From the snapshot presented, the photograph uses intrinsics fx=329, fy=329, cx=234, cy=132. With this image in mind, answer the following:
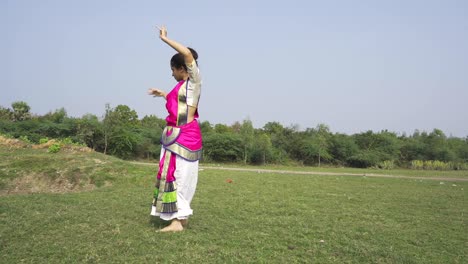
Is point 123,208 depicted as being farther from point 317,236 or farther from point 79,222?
point 317,236

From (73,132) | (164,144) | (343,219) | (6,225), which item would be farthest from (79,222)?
(73,132)

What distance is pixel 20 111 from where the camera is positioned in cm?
3291

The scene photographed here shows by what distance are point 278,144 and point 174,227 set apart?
32.1m

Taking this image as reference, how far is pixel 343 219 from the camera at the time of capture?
564 cm

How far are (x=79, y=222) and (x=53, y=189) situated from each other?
529cm

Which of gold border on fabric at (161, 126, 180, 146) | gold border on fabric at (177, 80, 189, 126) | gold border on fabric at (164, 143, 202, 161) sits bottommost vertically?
gold border on fabric at (164, 143, 202, 161)

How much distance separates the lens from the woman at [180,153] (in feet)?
14.4

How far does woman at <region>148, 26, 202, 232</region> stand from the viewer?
439 cm

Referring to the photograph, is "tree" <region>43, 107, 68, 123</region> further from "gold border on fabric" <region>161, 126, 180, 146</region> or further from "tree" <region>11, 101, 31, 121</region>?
"gold border on fabric" <region>161, 126, 180, 146</region>

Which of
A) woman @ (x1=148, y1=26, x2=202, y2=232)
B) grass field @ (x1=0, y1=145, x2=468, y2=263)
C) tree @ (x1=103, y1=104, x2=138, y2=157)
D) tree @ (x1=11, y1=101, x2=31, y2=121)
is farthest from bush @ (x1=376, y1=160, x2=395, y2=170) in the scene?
tree @ (x1=11, y1=101, x2=31, y2=121)

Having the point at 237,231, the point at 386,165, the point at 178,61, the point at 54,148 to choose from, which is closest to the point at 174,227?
the point at 237,231

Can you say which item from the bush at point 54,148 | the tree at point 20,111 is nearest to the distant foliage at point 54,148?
the bush at point 54,148

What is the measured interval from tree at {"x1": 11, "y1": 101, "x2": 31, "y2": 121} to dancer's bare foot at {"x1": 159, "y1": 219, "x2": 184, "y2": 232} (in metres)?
34.7

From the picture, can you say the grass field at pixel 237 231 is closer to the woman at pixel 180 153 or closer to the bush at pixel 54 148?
the woman at pixel 180 153
